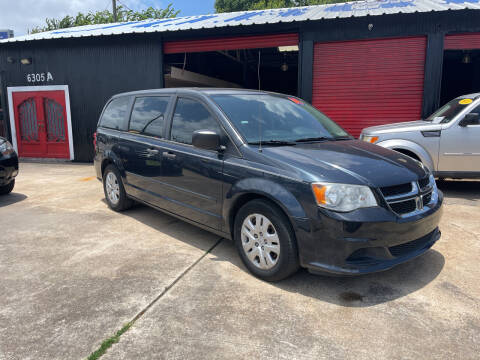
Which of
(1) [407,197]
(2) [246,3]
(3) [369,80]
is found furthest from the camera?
(2) [246,3]

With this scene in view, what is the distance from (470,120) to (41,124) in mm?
11787

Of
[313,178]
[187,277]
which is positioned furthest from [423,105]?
[187,277]

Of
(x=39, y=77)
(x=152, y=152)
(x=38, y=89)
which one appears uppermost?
(x=39, y=77)

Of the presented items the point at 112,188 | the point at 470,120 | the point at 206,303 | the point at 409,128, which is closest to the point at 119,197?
the point at 112,188

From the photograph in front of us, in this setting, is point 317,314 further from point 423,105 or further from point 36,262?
point 423,105

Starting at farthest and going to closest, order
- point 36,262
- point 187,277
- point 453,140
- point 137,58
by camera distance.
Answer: point 137,58 < point 453,140 < point 36,262 < point 187,277

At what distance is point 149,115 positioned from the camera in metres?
4.66

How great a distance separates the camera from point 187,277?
333 centimetres

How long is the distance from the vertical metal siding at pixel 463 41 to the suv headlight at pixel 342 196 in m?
7.48

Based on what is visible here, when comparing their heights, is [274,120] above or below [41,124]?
above

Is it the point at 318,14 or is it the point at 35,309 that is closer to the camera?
the point at 35,309

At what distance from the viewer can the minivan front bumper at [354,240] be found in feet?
8.96

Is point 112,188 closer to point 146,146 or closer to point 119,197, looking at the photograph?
point 119,197

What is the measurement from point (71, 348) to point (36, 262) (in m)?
1.69
